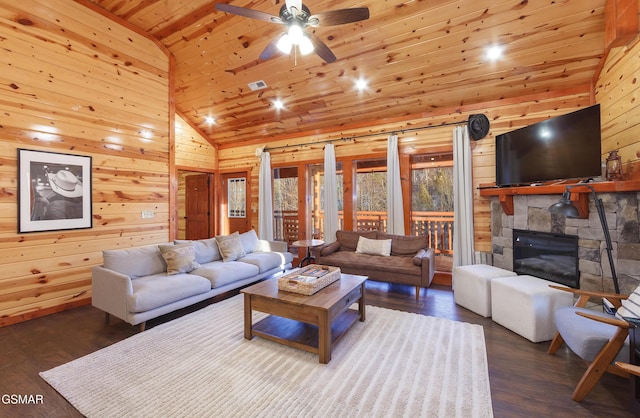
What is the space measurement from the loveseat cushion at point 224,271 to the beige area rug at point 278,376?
0.70m

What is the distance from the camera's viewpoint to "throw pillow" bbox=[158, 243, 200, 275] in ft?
11.4

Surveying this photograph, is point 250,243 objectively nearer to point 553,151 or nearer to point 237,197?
point 237,197

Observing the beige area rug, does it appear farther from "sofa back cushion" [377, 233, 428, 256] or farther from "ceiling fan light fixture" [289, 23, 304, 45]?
"ceiling fan light fixture" [289, 23, 304, 45]

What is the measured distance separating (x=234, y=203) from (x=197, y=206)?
3.46ft

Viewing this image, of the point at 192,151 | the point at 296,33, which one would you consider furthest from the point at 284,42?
the point at 192,151

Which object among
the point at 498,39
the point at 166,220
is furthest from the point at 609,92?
the point at 166,220

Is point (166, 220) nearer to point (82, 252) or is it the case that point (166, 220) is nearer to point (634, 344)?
point (82, 252)

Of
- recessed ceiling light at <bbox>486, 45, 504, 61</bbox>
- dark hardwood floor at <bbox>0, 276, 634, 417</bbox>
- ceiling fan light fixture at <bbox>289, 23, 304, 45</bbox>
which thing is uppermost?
recessed ceiling light at <bbox>486, 45, 504, 61</bbox>

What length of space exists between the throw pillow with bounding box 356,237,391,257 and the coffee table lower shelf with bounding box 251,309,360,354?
1.57m

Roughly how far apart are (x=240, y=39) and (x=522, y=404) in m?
4.80

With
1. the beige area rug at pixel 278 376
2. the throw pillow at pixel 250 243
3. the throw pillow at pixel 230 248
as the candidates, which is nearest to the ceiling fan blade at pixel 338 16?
the beige area rug at pixel 278 376

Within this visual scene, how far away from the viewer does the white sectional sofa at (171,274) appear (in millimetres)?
2836

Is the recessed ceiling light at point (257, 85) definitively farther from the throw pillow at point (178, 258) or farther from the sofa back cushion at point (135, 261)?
the sofa back cushion at point (135, 261)

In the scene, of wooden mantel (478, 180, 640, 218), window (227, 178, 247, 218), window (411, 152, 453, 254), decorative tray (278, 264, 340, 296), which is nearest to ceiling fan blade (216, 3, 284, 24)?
decorative tray (278, 264, 340, 296)
